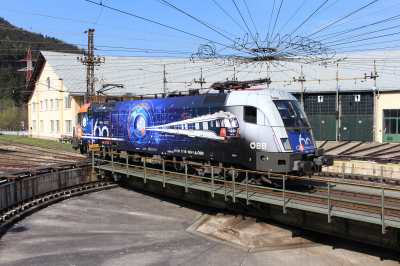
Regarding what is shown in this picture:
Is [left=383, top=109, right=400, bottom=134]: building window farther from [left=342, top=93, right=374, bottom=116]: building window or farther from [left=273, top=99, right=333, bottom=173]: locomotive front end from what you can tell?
[left=273, top=99, right=333, bottom=173]: locomotive front end

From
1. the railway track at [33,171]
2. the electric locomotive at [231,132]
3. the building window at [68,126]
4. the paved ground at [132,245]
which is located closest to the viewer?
the paved ground at [132,245]

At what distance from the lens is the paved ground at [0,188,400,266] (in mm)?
9281

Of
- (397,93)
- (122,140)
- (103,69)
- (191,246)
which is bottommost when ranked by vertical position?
(191,246)

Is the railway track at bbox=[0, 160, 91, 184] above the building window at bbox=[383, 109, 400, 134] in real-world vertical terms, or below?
below

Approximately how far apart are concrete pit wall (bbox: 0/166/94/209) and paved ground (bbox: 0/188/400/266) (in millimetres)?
1366

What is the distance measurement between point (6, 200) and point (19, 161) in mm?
8722

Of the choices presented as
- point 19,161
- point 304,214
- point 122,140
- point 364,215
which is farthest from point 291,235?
point 19,161

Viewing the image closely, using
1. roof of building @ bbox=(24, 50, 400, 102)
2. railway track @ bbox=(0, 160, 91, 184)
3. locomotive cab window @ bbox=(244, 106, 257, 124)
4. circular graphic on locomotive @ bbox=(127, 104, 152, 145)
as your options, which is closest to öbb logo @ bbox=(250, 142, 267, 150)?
locomotive cab window @ bbox=(244, 106, 257, 124)

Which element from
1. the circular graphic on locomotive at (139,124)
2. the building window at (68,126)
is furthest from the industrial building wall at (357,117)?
the building window at (68,126)

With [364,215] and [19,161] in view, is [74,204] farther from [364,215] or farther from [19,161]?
[364,215]

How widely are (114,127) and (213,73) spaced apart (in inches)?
828

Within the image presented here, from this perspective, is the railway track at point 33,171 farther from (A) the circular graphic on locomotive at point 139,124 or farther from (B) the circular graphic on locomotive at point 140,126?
(B) the circular graphic on locomotive at point 140,126

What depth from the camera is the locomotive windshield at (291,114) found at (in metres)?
11.6

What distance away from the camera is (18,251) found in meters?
9.62
